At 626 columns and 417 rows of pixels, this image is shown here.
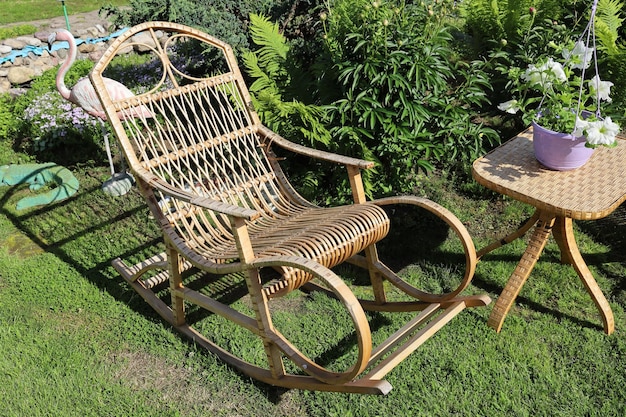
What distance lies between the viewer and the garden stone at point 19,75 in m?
5.63

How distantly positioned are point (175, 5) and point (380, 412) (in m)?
3.44

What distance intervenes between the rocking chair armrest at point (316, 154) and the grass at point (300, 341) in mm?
827

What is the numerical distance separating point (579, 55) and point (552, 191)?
71 cm

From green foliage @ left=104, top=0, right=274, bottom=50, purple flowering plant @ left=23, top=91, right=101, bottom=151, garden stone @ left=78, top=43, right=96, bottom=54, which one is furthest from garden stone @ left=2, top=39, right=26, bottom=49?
green foliage @ left=104, top=0, right=274, bottom=50

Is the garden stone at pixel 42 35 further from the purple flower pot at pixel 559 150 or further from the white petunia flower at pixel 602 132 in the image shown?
the white petunia flower at pixel 602 132

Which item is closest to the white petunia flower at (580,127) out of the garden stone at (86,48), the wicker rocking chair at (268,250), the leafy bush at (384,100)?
the wicker rocking chair at (268,250)

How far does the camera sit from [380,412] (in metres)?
2.47

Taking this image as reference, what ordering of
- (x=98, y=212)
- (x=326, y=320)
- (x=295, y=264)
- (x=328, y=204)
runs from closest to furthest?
(x=295, y=264), (x=326, y=320), (x=328, y=204), (x=98, y=212)

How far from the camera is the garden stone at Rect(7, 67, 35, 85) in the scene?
5.63m

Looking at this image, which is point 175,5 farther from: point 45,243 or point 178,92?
point 45,243

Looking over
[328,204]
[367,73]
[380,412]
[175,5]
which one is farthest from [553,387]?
[175,5]

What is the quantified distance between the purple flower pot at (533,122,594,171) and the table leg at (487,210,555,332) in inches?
10.5

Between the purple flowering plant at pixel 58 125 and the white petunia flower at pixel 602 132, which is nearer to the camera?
the white petunia flower at pixel 602 132

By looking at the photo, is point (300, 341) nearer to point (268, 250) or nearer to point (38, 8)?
point (268, 250)
